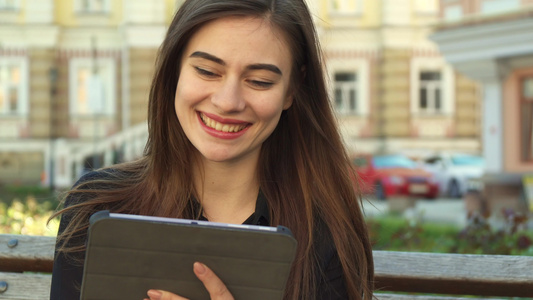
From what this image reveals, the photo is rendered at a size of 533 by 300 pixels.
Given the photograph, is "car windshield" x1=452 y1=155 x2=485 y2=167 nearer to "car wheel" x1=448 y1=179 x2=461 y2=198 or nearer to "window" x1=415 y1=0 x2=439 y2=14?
"car wheel" x1=448 y1=179 x2=461 y2=198

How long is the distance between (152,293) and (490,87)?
46.5 feet

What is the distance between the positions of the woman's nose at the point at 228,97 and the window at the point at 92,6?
81.6ft

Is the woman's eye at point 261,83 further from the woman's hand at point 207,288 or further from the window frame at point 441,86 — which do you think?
the window frame at point 441,86

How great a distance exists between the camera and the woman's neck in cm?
244

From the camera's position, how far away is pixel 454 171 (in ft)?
71.2

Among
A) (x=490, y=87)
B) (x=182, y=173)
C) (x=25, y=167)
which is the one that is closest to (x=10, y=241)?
(x=182, y=173)

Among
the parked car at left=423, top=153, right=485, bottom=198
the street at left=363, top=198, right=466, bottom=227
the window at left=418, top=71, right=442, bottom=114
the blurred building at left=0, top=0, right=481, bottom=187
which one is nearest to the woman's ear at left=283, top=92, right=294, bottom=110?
the street at left=363, top=198, right=466, bottom=227

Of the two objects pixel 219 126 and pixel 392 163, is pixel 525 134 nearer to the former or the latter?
pixel 392 163

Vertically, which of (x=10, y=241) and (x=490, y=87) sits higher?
(x=490, y=87)

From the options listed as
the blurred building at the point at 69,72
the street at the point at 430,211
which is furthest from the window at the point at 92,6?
the street at the point at 430,211

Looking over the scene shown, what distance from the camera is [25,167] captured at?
83.6ft

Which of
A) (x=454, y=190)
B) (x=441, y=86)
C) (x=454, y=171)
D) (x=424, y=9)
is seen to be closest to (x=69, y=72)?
(x=424, y=9)

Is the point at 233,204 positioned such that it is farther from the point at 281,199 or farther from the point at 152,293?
the point at 152,293

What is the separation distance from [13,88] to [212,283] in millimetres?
25471
